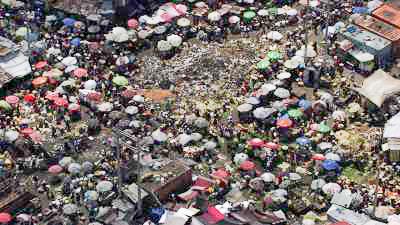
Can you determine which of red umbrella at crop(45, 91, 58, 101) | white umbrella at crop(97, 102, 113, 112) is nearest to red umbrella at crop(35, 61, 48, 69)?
red umbrella at crop(45, 91, 58, 101)

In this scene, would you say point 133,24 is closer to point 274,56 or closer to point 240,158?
point 274,56

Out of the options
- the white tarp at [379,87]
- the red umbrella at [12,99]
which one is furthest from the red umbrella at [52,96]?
the white tarp at [379,87]

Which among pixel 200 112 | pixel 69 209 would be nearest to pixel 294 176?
pixel 200 112

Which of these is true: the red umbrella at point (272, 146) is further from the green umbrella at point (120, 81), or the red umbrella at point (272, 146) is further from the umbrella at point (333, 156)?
the green umbrella at point (120, 81)

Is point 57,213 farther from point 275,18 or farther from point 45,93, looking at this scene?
point 275,18

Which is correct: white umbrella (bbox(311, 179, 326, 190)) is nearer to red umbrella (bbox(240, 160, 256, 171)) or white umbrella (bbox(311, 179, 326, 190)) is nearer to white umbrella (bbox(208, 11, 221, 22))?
red umbrella (bbox(240, 160, 256, 171))

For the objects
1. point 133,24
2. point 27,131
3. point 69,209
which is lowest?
point 69,209
